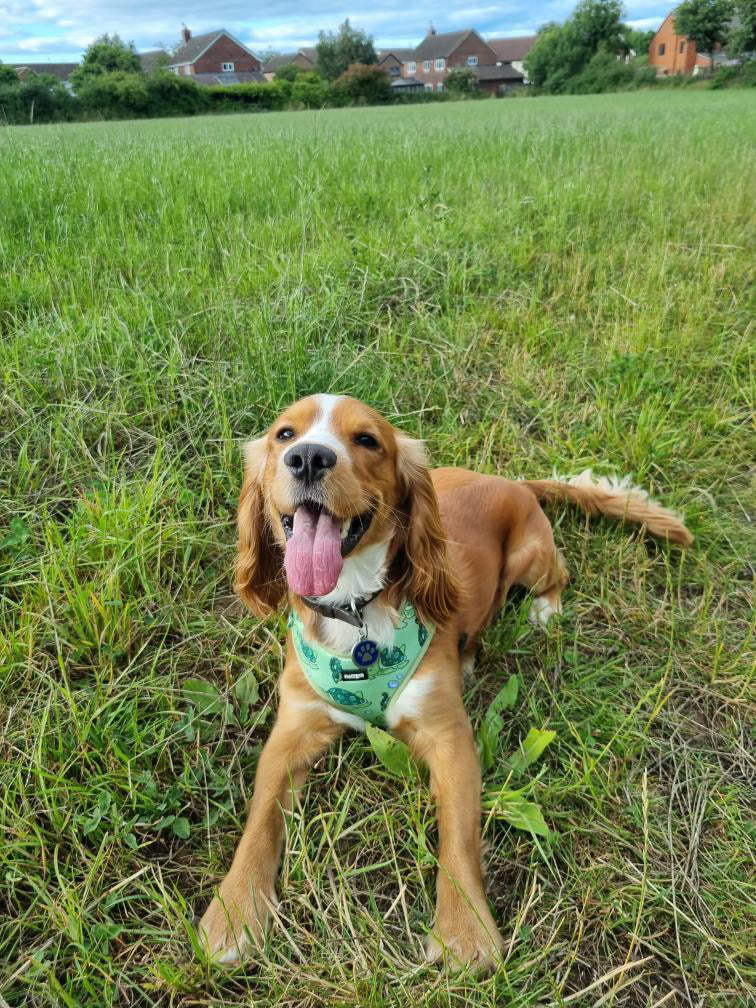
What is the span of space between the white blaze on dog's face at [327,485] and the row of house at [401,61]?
73.0 meters

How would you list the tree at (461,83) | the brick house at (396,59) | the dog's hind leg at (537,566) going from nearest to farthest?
1. the dog's hind leg at (537,566)
2. the tree at (461,83)
3. the brick house at (396,59)

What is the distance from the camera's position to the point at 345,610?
195 centimetres

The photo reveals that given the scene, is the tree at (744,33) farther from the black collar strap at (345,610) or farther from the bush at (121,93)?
the black collar strap at (345,610)

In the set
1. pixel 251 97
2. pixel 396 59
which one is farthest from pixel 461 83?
pixel 396 59

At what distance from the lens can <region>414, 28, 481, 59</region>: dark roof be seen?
85562mm

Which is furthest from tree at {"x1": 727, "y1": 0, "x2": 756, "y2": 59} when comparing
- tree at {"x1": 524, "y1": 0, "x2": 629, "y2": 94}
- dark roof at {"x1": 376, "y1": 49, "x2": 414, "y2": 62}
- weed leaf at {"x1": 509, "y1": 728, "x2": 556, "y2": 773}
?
weed leaf at {"x1": 509, "y1": 728, "x2": 556, "y2": 773}

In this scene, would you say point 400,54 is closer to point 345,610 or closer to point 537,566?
point 537,566

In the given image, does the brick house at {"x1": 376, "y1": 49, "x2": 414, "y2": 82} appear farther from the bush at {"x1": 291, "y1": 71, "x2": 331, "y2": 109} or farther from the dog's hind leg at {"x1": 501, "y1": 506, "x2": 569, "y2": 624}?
the dog's hind leg at {"x1": 501, "y1": 506, "x2": 569, "y2": 624}

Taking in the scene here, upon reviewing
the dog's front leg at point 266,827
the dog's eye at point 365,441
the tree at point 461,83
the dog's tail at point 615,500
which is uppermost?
the tree at point 461,83

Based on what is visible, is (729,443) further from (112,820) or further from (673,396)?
(112,820)

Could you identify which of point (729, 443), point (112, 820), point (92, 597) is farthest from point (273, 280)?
point (112, 820)

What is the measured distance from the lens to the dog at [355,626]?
1625 mm

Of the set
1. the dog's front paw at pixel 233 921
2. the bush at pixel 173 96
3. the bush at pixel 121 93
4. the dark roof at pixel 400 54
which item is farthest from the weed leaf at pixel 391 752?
the dark roof at pixel 400 54

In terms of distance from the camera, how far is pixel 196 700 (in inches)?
81.1
